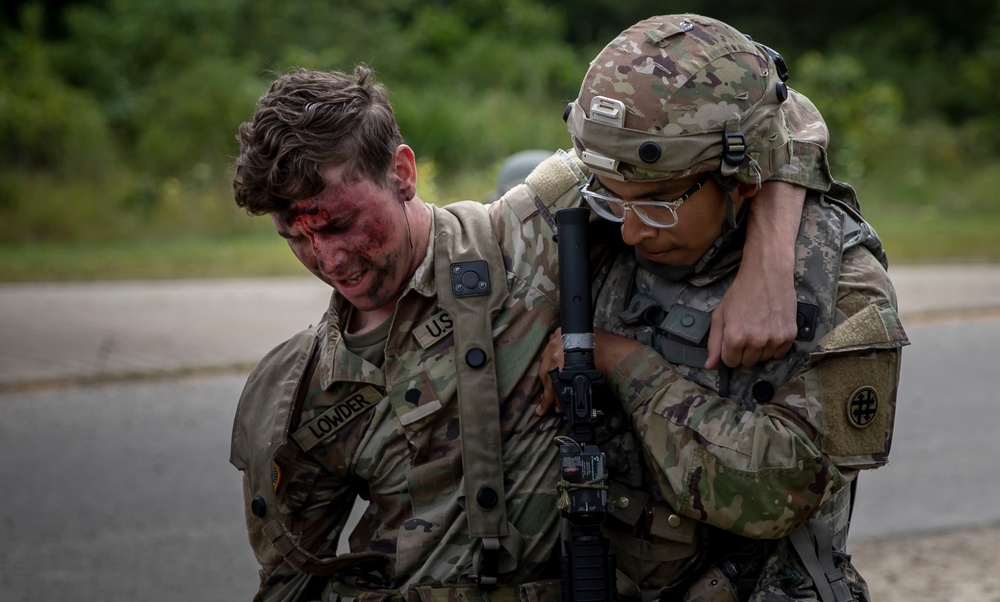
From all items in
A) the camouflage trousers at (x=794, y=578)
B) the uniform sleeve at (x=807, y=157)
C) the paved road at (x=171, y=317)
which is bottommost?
the paved road at (x=171, y=317)

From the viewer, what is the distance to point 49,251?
44.0 feet

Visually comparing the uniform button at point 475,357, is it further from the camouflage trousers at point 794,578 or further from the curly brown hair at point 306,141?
the camouflage trousers at point 794,578

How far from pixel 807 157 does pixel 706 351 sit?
18.4 inches

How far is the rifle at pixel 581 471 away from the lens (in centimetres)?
227

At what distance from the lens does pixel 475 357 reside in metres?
2.46

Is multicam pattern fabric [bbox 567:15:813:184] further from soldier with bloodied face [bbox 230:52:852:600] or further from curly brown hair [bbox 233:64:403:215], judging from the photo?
curly brown hair [bbox 233:64:403:215]

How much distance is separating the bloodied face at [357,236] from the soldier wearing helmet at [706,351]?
0.39m

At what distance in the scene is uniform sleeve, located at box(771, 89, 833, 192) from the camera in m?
2.47

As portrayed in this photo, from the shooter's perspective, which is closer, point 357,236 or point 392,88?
point 357,236

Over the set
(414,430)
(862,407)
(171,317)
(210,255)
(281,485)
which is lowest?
(210,255)

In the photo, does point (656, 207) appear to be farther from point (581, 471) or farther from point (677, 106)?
point (581, 471)

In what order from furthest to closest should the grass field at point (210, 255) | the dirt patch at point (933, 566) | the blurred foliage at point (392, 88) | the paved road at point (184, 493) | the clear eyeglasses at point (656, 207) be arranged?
the blurred foliage at point (392, 88) < the grass field at point (210, 255) < the paved road at point (184, 493) < the dirt patch at point (933, 566) < the clear eyeglasses at point (656, 207)

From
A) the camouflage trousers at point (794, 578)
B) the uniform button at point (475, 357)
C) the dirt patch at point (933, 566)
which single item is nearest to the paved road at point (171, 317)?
the dirt patch at point (933, 566)

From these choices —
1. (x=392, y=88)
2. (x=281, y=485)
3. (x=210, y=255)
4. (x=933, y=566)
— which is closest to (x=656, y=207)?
(x=281, y=485)
